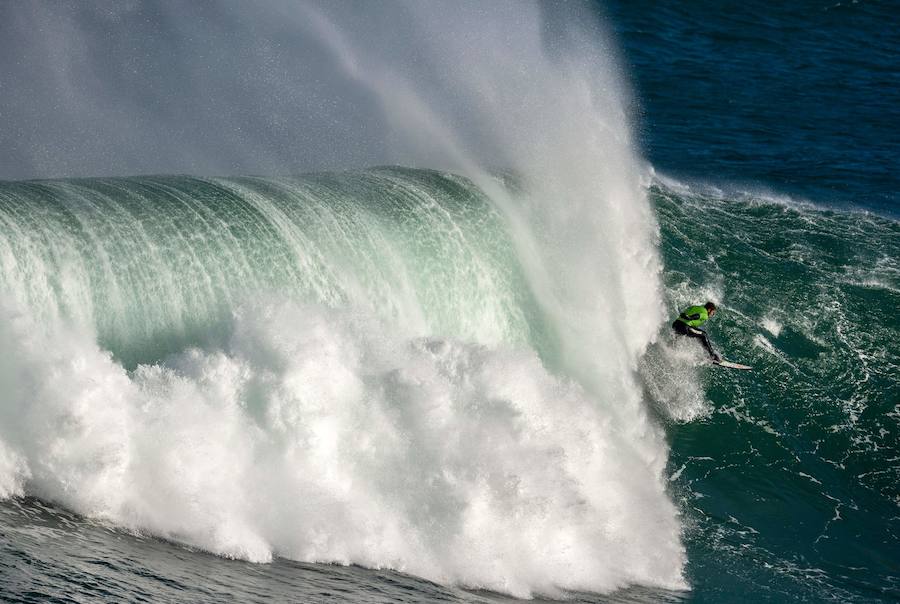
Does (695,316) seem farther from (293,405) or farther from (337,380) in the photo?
(293,405)

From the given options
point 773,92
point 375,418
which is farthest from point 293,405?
point 773,92

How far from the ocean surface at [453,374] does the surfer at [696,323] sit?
426 millimetres

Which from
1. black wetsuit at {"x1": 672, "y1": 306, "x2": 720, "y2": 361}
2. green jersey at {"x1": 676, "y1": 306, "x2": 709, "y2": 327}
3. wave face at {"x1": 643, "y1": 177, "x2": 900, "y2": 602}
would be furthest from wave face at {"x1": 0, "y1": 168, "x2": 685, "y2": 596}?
green jersey at {"x1": 676, "y1": 306, "x2": 709, "y2": 327}

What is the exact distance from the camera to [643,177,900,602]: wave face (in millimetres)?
18859

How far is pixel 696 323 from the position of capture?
23062 mm

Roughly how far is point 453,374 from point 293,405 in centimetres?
253

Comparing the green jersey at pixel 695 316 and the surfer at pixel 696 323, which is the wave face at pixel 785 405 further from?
the green jersey at pixel 695 316

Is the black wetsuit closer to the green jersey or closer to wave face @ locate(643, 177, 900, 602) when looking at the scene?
the green jersey

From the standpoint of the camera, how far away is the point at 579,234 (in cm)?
2383

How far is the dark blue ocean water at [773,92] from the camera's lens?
34.1m

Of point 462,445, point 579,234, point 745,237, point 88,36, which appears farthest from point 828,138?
point 462,445

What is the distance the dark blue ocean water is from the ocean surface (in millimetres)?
2989

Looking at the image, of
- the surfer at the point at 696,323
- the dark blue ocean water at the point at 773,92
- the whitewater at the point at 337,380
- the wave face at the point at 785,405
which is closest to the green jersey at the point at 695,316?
the surfer at the point at 696,323

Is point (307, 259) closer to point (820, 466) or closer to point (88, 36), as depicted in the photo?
point (820, 466)
